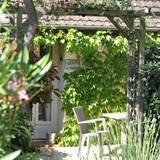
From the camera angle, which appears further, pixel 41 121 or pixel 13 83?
pixel 41 121

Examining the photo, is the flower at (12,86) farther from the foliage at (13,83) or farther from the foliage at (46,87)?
the foliage at (46,87)

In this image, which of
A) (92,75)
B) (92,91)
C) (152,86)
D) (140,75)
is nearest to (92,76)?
(92,75)

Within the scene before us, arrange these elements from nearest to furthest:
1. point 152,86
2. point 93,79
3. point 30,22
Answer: point 30,22 < point 152,86 < point 93,79

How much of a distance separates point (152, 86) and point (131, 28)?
3.07ft

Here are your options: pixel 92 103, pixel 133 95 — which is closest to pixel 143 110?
pixel 133 95

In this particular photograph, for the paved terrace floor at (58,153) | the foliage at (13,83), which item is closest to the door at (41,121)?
the paved terrace floor at (58,153)

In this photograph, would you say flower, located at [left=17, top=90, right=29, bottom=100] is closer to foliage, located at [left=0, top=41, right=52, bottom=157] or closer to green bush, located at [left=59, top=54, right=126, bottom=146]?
foliage, located at [left=0, top=41, right=52, bottom=157]

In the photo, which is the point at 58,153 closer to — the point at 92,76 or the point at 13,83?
the point at 92,76

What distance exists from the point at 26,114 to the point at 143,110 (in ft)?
5.87

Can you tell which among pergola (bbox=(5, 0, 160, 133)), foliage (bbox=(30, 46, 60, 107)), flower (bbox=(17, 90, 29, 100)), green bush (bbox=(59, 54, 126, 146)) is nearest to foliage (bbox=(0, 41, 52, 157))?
flower (bbox=(17, 90, 29, 100))

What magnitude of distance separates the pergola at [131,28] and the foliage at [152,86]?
0.29 ft

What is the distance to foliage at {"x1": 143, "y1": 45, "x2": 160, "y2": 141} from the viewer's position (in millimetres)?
7180

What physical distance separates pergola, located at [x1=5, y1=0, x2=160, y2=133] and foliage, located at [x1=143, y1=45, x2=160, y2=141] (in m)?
0.09

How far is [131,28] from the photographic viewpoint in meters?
7.15
